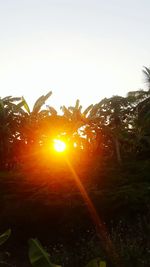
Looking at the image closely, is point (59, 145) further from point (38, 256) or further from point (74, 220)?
point (38, 256)

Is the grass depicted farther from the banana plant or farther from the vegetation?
the banana plant

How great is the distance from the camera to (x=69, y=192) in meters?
13.8

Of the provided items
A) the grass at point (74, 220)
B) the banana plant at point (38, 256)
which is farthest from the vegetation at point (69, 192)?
the banana plant at point (38, 256)

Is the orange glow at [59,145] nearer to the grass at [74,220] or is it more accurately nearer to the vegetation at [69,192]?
the vegetation at [69,192]

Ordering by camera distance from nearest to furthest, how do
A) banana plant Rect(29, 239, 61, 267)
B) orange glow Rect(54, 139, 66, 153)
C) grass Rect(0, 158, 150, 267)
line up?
1. banana plant Rect(29, 239, 61, 267)
2. grass Rect(0, 158, 150, 267)
3. orange glow Rect(54, 139, 66, 153)

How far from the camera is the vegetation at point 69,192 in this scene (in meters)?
9.79

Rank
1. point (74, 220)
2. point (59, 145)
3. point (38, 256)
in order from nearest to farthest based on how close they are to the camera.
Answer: point (38, 256) → point (74, 220) → point (59, 145)

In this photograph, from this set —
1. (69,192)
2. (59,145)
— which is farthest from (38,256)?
(59,145)

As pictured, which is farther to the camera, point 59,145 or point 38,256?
point 59,145

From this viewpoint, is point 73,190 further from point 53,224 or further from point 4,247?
point 4,247

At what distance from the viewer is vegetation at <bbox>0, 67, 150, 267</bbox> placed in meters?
9.79

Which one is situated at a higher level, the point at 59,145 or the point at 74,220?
the point at 59,145

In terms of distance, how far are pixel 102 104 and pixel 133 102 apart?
439 cm

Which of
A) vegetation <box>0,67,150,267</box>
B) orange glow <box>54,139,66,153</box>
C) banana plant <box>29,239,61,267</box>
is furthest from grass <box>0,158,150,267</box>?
orange glow <box>54,139,66,153</box>
